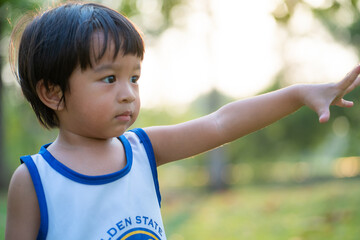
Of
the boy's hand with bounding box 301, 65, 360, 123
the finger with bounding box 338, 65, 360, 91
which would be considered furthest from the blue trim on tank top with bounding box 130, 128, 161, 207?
the finger with bounding box 338, 65, 360, 91

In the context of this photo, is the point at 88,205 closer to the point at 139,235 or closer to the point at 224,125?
the point at 139,235

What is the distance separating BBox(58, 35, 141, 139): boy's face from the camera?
4.39 ft

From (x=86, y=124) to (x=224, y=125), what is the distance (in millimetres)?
494

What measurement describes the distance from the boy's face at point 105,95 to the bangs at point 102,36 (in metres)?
0.02

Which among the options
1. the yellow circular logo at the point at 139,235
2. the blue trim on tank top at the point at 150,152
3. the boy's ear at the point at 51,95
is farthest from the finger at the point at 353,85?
the boy's ear at the point at 51,95

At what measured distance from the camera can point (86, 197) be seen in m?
1.34

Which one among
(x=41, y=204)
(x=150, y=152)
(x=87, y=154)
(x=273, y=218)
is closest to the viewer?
(x=41, y=204)

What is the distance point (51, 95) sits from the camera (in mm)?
1428

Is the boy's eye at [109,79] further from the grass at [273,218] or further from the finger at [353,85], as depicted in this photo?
the grass at [273,218]

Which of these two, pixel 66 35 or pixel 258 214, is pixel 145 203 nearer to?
pixel 66 35

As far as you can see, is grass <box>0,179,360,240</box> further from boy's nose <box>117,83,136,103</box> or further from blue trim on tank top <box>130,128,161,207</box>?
boy's nose <box>117,83,136,103</box>

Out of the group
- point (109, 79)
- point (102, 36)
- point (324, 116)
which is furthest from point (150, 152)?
point (324, 116)

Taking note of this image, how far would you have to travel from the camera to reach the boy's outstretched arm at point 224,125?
1544 mm

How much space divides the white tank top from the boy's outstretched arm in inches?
7.9
